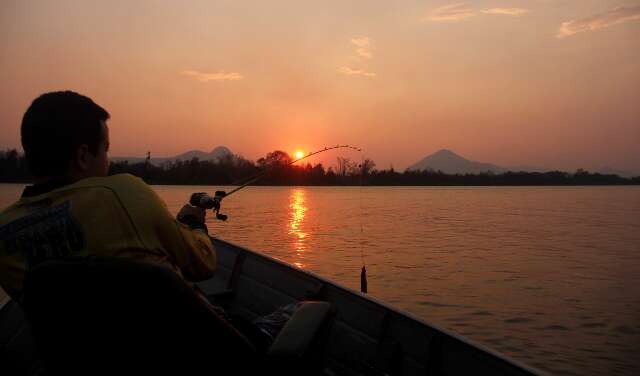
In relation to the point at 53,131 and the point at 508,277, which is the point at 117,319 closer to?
the point at 53,131

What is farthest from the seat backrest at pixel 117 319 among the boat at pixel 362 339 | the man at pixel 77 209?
the boat at pixel 362 339

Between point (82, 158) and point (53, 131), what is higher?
point (53, 131)

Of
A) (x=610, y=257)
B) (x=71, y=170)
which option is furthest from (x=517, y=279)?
(x=71, y=170)

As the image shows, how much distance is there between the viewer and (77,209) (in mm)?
1778

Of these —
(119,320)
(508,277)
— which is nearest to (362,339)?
(119,320)

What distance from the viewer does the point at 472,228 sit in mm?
27328

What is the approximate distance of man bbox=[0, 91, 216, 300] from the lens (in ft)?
5.85

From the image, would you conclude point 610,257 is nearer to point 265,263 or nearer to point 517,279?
point 517,279

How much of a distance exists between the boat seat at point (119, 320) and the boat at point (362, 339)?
2.56ft

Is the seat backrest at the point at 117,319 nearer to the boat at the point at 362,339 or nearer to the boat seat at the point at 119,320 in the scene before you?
the boat seat at the point at 119,320

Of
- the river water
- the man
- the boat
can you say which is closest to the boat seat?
the man

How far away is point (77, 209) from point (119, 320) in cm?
45

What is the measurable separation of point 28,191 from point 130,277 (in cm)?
73

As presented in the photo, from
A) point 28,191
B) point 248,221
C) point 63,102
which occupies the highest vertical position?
point 63,102
